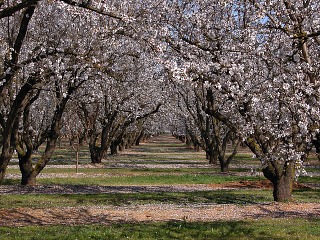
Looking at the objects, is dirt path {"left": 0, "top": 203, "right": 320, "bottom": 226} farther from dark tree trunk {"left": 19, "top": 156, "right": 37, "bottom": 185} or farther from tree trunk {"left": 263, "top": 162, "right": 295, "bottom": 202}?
dark tree trunk {"left": 19, "top": 156, "right": 37, "bottom": 185}

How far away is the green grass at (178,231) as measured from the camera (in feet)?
36.3

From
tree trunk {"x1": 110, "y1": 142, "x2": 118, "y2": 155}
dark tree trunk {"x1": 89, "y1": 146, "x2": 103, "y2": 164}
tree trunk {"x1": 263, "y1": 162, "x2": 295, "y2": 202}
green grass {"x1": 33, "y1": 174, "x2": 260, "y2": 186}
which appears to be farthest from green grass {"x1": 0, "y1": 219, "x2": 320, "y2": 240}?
tree trunk {"x1": 110, "y1": 142, "x2": 118, "y2": 155}

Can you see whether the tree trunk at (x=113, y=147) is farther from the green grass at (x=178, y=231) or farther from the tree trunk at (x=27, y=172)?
the green grass at (x=178, y=231)

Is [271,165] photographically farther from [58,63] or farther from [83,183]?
[83,183]

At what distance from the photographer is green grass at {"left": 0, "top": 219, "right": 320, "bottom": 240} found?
36.3 ft

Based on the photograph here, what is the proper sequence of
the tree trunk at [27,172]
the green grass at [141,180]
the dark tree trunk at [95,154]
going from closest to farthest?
1. the tree trunk at [27,172]
2. the green grass at [141,180]
3. the dark tree trunk at [95,154]

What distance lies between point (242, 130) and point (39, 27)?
885cm

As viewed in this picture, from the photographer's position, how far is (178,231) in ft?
38.9

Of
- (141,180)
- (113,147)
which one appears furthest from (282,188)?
(113,147)

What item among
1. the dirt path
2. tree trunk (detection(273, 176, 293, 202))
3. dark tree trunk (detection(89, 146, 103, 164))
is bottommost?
the dirt path

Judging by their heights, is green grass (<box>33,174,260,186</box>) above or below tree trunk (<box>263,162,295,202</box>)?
below

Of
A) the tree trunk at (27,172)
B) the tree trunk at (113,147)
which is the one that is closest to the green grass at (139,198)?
the tree trunk at (27,172)

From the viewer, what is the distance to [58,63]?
14.1 meters

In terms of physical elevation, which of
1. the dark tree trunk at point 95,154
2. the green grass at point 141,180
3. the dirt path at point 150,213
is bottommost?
the dirt path at point 150,213
